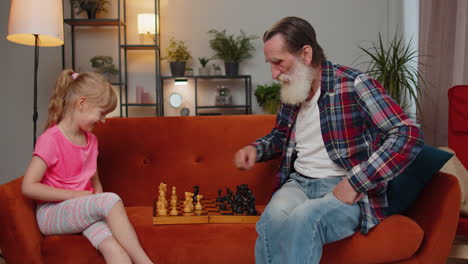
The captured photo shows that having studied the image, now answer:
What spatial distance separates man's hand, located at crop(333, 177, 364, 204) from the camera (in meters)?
1.47

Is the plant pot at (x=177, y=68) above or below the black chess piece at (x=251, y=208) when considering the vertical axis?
above

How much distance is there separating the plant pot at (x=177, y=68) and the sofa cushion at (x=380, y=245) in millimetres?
3779

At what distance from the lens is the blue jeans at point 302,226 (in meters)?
1.39

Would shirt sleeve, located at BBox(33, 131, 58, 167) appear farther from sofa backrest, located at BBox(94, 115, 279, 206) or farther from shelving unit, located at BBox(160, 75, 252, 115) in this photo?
shelving unit, located at BBox(160, 75, 252, 115)

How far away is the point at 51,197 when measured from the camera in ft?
5.32

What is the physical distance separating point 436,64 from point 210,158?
2.33 metres

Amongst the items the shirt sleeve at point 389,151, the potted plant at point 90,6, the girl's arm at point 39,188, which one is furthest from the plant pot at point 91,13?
the shirt sleeve at point 389,151

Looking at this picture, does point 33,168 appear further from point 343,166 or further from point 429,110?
point 429,110

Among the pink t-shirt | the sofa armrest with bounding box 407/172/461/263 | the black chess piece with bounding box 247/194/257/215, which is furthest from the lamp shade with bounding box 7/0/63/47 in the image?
the sofa armrest with bounding box 407/172/461/263

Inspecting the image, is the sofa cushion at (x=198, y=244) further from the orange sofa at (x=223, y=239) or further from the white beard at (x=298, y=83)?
the white beard at (x=298, y=83)

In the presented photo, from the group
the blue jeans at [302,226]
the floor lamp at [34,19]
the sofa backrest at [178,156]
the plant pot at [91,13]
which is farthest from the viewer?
the plant pot at [91,13]

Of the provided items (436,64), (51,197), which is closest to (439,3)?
(436,64)

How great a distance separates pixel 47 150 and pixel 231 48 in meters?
3.65

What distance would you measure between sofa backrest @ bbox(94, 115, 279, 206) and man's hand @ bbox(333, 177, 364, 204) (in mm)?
637
